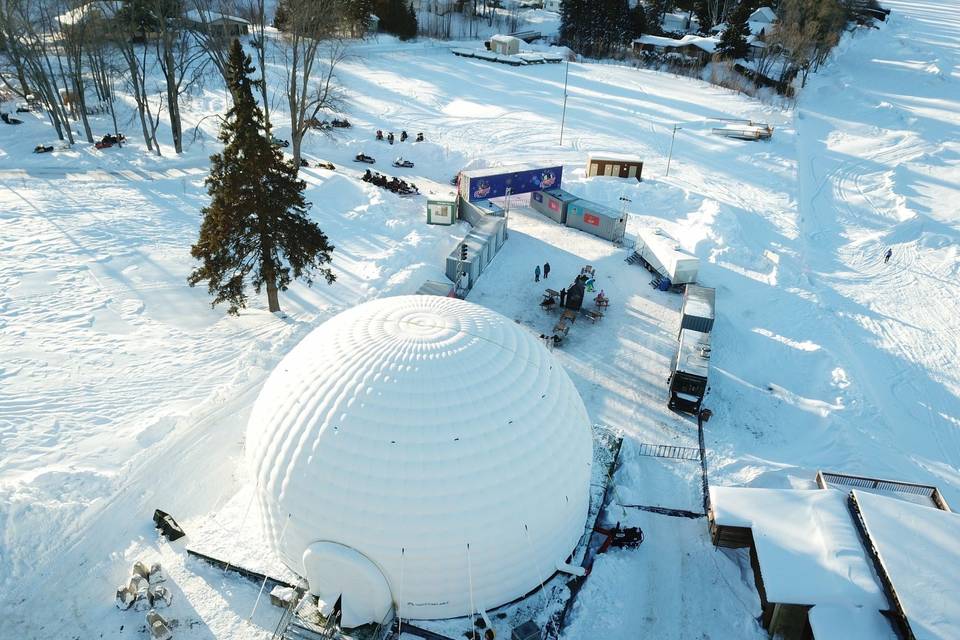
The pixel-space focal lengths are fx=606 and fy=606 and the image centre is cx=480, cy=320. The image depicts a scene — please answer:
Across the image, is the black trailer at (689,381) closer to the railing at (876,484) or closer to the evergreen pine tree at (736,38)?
the railing at (876,484)

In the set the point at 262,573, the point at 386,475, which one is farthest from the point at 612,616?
the point at 262,573

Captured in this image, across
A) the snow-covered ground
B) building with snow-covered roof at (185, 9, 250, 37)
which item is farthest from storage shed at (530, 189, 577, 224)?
building with snow-covered roof at (185, 9, 250, 37)

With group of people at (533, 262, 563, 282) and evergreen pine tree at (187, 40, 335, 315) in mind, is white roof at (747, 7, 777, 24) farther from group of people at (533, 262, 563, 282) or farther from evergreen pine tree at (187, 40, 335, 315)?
evergreen pine tree at (187, 40, 335, 315)

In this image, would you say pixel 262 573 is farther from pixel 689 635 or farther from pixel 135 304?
pixel 135 304

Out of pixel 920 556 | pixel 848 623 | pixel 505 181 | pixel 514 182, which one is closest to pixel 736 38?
pixel 514 182

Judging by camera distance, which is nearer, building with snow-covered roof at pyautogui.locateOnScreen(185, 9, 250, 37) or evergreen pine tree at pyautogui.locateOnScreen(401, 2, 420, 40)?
building with snow-covered roof at pyautogui.locateOnScreen(185, 9, 250, 37)

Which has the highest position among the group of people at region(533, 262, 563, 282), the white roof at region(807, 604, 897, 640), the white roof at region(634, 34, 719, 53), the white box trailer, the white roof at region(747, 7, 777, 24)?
the white roof at region(747, 7, 777, 24)
